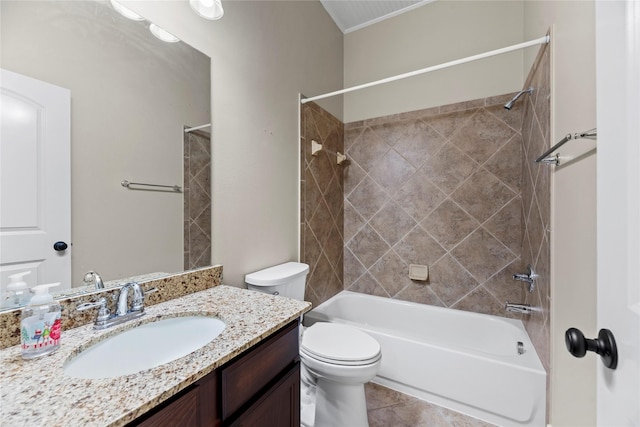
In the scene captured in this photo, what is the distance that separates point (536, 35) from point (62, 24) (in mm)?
2294

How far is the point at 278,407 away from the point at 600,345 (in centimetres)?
86

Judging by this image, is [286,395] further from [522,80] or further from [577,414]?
[522,80]

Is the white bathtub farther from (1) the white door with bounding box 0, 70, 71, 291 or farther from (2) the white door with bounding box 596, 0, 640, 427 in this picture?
(1) the white door with bounding box 0, 70, 71, 291

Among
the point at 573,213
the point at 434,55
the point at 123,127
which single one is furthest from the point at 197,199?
the point at 434,55

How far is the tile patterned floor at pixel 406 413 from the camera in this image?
147cm

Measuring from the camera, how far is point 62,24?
2.73 ft

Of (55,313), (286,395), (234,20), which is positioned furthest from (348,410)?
(234,20)

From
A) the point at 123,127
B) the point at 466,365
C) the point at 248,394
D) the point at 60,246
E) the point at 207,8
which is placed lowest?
the point at 466,365

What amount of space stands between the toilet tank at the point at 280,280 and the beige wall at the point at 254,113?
0.07 meters

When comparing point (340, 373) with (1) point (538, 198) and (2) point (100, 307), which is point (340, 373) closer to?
(2) point (100, 307)

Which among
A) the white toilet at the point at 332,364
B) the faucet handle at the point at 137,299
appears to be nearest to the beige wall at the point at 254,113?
the white toilet at the point at 332,364

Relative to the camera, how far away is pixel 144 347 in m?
0.85

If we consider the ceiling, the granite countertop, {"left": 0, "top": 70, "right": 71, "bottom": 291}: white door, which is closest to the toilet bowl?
the granite countertop

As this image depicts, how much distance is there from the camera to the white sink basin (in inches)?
27.9
